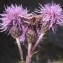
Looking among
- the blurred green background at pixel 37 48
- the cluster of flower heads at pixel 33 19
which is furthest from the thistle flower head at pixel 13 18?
the blurred green background at pixel 37 48

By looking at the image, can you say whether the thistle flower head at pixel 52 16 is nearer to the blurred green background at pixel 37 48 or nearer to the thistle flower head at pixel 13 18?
the thistle flower head at pixel 13 18

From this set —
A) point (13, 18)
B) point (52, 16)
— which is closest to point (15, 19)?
point (13, 18)

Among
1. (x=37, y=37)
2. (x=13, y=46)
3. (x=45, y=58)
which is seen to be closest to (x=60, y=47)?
(x=45, y=58)

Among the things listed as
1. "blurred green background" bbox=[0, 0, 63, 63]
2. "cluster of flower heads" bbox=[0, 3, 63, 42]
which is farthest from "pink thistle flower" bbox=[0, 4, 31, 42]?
"blurred green background" bbox=[0, 0, 63, 63]

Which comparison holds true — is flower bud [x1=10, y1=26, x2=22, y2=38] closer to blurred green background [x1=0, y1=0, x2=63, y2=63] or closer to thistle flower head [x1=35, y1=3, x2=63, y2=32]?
thistle flower head [x1=35, y1=3, x2=63, y2=32]

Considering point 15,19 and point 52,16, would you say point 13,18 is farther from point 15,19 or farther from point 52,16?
point 52,16

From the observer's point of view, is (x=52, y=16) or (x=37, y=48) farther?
(x=37, y=48)

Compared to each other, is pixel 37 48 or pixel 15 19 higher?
pixel 37 48
